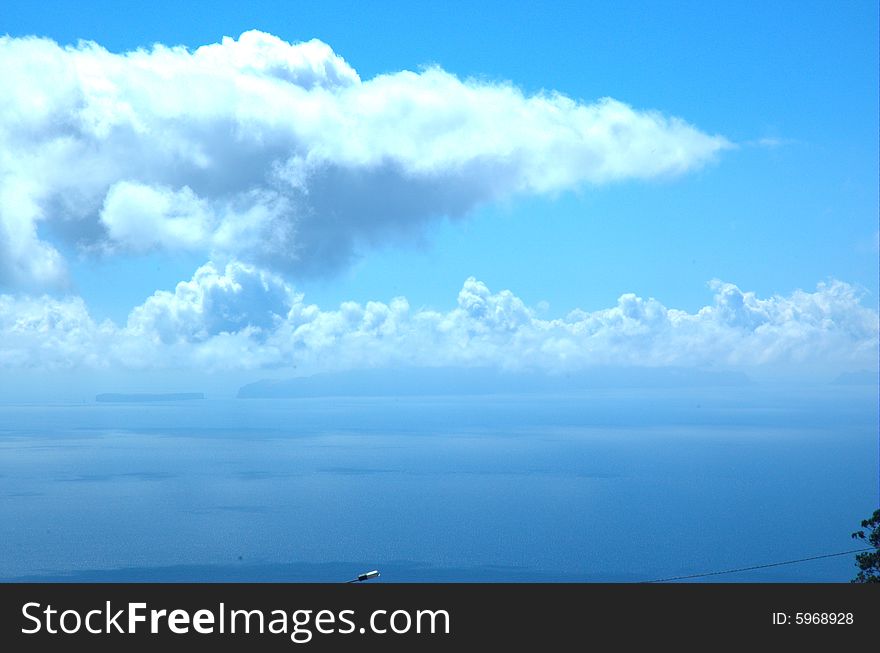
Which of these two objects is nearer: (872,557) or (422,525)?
(872,557)

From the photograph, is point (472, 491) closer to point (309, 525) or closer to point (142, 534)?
point (309, 525)

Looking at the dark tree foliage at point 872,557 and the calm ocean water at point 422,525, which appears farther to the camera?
the calm ocean water at point 422,525

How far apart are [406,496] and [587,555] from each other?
62.0 m

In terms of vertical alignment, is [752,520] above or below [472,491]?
below

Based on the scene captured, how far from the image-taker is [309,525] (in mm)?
126812

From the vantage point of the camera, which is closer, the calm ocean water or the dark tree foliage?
the dark tree foliage
